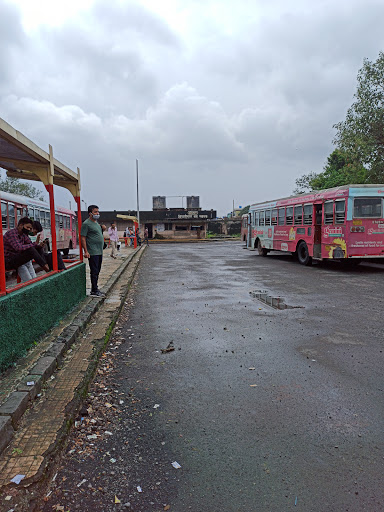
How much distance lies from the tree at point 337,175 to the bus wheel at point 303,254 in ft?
28.8

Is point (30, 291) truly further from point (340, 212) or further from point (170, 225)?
point (170, 225)

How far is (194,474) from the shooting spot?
2496mm

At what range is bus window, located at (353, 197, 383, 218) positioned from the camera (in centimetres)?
1297

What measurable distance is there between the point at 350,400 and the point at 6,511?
2786 millimetres

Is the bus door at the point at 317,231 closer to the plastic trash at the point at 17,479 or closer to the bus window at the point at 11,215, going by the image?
the bus window at the point at 11,215

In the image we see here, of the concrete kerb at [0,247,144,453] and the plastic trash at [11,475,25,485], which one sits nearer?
the plastic trash at [11,475,25,485]

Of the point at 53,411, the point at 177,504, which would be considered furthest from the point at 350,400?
the point at 53,411

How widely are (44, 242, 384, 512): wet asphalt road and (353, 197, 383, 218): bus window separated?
725cm

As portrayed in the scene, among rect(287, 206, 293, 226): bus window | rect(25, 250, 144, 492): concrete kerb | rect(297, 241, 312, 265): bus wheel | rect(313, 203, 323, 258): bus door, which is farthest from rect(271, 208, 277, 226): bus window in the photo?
rect(25, 250, 144, 492): concrete kerb

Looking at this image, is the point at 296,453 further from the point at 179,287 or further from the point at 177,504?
the point at 179,287

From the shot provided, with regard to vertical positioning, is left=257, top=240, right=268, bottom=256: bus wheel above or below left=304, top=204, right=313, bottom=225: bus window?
below

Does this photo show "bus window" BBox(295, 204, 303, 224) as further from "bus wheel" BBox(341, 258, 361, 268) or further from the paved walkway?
the paved walkway

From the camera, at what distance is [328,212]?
13.8 meters

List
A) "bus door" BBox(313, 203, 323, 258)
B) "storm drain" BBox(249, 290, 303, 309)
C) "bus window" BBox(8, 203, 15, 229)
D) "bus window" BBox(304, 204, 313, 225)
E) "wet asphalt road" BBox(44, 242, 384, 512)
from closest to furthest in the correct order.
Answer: "wet asphalt road" BBox(44, 242, 384, 512) → "storm drain" BBox(249, 290, 303, 309) → "bus window" BBox(8, 203, 15, 229) → "bus door" BBox(313, 203, 323, 258) → "bus window" BBox(304, 204, 313, 225)
